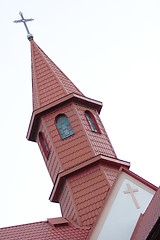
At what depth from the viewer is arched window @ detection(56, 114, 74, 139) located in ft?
61.9

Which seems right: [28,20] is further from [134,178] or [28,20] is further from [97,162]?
[134,178]

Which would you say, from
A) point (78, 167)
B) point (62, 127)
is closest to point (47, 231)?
point (78, 167)

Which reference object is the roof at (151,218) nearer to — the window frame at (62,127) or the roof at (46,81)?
the window frame at (62,127)

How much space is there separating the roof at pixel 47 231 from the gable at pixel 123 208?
126 centimetres

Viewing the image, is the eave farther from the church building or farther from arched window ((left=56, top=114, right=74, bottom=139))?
arched window ((left=56, top=114, right=74, bottom=139))

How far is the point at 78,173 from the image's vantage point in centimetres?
1770

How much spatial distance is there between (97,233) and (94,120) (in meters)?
6.74

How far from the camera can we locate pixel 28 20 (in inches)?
935

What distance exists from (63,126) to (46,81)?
2.69m

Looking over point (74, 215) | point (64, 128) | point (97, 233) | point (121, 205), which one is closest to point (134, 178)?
point (121, 205)

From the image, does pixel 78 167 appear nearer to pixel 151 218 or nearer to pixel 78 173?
pixel 78 173

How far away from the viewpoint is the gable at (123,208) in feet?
45.9

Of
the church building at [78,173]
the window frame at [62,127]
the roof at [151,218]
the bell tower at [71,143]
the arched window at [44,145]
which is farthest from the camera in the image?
the arched window at [44,145]

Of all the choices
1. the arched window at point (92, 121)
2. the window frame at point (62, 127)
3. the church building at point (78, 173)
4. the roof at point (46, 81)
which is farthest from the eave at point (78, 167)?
the roof at point (46, 81)
